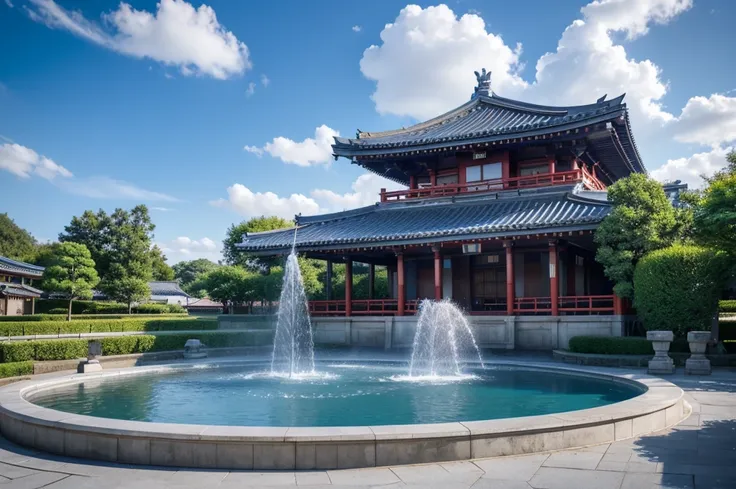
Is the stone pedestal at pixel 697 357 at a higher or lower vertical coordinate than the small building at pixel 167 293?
lower

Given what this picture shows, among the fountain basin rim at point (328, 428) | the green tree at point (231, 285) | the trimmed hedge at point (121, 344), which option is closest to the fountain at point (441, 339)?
the trimmed hedge at point (121, 344)

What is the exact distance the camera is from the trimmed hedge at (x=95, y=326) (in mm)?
23609

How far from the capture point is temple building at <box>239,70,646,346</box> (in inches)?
909

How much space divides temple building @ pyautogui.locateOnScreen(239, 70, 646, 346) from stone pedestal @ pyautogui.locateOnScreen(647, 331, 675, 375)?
15.8 ft

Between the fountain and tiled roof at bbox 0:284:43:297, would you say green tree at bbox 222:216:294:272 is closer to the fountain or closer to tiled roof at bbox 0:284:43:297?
tiled roof at bbox 0:284:43:297

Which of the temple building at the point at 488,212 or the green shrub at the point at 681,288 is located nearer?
the green shrub at the point at 681,288

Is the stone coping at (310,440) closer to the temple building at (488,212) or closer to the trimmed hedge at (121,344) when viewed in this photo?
the trimmed hedge at (121,344)

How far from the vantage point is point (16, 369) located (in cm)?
1579

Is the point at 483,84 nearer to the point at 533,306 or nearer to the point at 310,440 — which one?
the point at 533,306

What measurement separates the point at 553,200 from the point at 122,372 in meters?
18.2

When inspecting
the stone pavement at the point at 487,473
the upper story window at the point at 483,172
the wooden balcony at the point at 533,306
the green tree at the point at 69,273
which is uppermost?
the upper story window at the point at 483,172

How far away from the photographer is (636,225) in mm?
19719

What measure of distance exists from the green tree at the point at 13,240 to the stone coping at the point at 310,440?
82.0m

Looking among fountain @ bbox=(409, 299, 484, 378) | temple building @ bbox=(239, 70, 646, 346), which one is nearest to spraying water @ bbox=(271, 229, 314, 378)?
temple building @ bbox=(239, 70, 646, 346)
